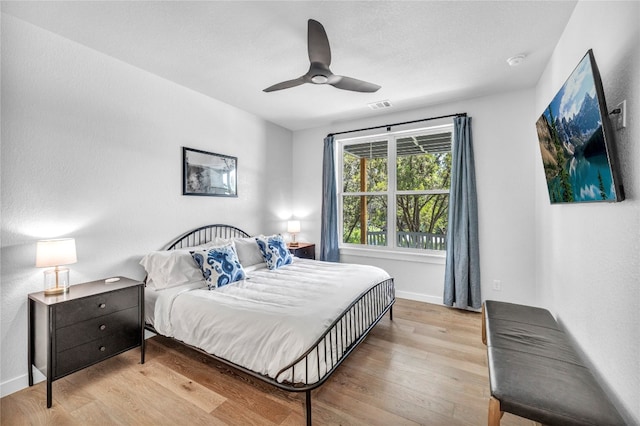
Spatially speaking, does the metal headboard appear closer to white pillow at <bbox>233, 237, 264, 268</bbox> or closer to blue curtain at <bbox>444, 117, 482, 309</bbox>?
white pillow at <bbox>233, 237, 264, 268</bbox>

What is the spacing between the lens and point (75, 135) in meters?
2.39

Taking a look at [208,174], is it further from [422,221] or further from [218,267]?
[422,221]

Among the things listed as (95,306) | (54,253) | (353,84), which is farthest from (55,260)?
(353,84)

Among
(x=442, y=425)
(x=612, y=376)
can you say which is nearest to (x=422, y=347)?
(x=442, y=425)

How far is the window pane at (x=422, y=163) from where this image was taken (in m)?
3.98

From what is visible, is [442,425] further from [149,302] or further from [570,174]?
[149,302]

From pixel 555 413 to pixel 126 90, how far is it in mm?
3945

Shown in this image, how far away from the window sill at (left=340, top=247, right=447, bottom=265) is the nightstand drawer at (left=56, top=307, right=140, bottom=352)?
3.09 metres

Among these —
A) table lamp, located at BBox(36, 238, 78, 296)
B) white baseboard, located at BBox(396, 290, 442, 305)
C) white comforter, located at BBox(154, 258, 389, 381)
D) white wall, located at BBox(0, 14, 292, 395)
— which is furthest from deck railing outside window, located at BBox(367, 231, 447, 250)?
table lamp, located at BBox(36, 238, 78, 296)

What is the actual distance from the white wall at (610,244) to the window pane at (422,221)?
5.83ft

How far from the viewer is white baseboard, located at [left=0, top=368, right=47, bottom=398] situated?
1997mm

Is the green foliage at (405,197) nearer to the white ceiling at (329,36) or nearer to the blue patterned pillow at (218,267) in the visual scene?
the white ceiling at (329,36)

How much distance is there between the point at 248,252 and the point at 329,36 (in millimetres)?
2473

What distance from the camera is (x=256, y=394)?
1996mm
